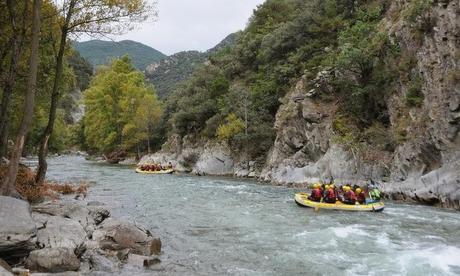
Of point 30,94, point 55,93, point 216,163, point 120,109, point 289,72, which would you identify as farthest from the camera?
point 120,109

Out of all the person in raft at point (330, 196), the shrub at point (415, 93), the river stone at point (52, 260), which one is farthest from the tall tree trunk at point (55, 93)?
the shrub at point (415, 93)

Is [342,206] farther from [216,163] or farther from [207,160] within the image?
[207,160]

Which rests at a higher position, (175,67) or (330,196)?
(175,67)

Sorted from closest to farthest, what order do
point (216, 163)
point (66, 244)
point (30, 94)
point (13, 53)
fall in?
point (66, 244) < point (30, 94) < point (13, 53) < point (216, 163)

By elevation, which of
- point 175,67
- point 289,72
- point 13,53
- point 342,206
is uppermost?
point 175,67

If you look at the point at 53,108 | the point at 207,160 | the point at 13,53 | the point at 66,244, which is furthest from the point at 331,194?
the point at 207,160

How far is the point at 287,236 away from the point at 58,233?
6.47 metres

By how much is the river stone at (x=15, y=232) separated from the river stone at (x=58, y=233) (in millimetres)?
645

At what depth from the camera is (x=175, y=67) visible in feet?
543

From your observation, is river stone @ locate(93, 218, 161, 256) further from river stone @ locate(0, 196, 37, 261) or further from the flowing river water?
river stone @ locate(0, 196, 37, 261)

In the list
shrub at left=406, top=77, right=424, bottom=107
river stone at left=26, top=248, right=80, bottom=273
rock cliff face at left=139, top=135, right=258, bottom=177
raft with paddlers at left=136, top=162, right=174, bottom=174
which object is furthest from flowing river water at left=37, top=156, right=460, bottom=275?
raft with paddlers at left=136, top=162, right=174, bottom=174

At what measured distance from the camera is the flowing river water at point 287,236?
10.4 metres

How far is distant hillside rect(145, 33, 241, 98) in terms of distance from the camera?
5827 inches

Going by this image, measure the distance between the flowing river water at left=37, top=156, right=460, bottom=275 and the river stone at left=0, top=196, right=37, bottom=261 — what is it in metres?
2.55
